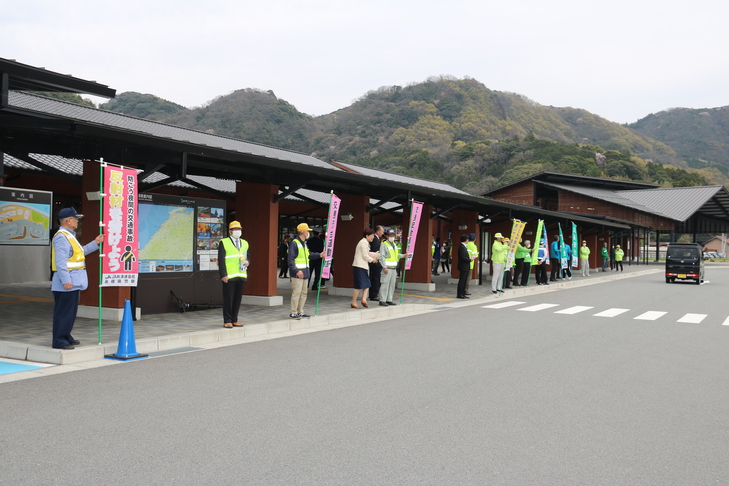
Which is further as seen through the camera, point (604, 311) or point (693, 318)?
point (604, 311)

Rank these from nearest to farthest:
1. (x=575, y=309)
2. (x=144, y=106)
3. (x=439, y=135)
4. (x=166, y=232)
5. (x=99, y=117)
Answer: (x=166, y=232)
(x=575, y=309)
(x=99, y=117)
(x=144, y=106)
(x=439, y=135)

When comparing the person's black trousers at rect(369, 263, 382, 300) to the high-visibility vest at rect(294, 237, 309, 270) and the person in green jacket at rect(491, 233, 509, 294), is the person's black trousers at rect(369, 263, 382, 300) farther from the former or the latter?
the high-visibility vest at rect(294, 237, 309, 270)

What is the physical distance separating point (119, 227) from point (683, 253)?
27.3 meters

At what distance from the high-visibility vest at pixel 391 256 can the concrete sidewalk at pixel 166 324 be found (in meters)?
1.09

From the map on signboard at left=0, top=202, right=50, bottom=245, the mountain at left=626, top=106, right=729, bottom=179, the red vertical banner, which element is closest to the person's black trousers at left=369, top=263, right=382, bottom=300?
the red vertical banner

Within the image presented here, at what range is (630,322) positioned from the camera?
12680mm

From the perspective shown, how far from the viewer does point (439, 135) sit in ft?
336

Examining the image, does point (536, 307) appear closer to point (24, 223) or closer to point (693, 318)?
point (693, 318)

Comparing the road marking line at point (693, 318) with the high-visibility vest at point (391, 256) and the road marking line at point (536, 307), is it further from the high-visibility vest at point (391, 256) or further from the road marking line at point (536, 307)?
the high-visibility vest at point (391, 256)

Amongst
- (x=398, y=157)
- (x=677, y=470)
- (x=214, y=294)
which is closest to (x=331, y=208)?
(x=214, y=294)

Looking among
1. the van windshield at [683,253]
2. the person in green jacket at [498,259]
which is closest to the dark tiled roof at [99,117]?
the person in green jacket at [498,259]

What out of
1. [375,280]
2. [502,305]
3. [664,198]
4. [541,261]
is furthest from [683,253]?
[664,198]

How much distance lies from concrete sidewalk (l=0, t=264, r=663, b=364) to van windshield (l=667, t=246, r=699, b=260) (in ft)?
52.7

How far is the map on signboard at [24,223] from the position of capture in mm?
15953
